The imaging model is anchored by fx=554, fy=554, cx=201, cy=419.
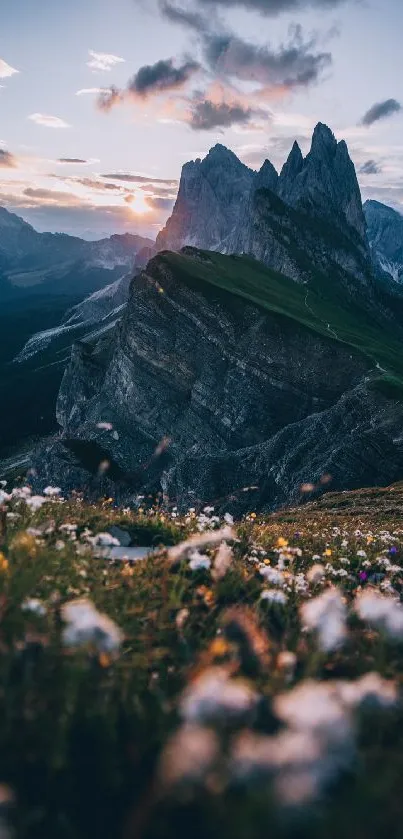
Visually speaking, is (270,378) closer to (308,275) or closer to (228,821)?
(228,821)

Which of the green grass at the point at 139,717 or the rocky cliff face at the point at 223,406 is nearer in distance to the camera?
the green grass at the point at 139,717

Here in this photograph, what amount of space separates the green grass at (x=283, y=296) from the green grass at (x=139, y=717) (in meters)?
58.1

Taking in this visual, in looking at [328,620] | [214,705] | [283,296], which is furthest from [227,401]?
[214,705]

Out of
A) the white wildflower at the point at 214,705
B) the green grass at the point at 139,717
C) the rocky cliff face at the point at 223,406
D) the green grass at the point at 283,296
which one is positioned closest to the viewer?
the white wildflower at the point at 214,705

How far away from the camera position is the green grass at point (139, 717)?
112 inches

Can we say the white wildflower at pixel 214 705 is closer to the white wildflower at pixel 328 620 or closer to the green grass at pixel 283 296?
the white wildflower at pixel 328 620

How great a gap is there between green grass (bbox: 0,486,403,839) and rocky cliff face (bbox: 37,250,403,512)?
1481 inches

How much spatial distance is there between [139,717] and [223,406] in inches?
2868

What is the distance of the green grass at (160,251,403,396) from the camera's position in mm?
78562

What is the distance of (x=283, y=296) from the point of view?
105 metres

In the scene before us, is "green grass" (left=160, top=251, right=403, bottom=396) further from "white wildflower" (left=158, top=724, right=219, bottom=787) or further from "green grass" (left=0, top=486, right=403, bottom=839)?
"white wildflower" (left=158, top=724, right=219, bottom=787)

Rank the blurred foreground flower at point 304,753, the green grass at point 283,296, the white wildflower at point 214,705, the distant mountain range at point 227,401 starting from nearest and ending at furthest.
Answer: the blurred foreground flower at point 304,753
the white wildflower at point 214,705
the distant mountain range at point 227,401
the green grass at point 283,296

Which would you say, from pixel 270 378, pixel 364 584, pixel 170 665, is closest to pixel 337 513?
pixel 364 584

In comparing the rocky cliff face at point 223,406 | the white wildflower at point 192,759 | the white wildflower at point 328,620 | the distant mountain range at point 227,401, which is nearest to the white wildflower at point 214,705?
the white wildflower at point 192,759
